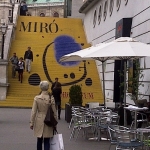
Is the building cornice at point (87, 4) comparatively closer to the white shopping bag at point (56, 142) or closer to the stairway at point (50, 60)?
the stairway at point (50, 60)

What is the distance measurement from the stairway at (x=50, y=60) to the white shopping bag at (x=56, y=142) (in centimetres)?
1698

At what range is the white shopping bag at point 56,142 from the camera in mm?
9570

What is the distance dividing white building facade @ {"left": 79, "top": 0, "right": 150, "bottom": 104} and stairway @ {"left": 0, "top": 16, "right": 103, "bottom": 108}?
3.50 feet

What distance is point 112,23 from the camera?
27703 millimetres

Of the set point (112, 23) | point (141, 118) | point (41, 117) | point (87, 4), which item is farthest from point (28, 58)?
point (41, 117)

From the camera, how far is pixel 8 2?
119938mm

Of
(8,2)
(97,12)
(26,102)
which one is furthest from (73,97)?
(8,2)

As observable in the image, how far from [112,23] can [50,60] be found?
6.61 m

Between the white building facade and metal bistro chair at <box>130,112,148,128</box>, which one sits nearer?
metal bistro chair at <box>130,112,148,128</box>

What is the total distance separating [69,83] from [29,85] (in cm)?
245

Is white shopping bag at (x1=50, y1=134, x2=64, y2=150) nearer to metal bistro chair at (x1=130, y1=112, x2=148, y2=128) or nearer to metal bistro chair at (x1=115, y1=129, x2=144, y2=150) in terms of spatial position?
metal bistro chair at (x1=115, y1=129, x2=144, y2=150)

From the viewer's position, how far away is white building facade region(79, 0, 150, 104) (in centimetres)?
1959

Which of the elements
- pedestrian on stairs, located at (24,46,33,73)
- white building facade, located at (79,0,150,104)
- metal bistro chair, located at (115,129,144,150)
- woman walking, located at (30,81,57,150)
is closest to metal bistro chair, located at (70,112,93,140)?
woman walking, located at (30,81,57,150)

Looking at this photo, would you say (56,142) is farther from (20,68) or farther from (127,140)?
(20,68)
